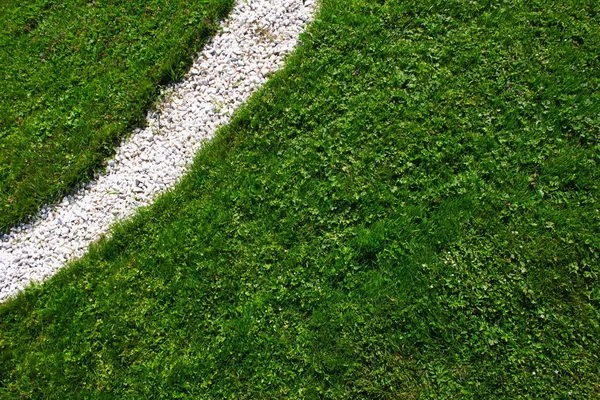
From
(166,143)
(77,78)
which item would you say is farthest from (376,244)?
(77,78)

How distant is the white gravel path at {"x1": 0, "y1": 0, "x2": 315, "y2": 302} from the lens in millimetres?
9250

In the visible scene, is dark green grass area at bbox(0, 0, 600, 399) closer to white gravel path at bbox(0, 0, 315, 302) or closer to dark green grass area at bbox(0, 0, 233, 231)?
white gravel path at bbox(0, 0, 315, 302)

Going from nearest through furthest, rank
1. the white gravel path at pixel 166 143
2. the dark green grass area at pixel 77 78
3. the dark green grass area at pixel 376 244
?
the dark green grass area at pixel 376 244 → the white gravel path at pixel 166 143 → the dark green grass area at pixel 77 78

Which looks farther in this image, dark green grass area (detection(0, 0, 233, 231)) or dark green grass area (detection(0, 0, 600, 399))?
dark green grass area (detection(0, 0, 233, 231))

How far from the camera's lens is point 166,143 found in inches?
386

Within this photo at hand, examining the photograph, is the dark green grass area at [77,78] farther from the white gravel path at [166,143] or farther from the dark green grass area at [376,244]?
the dark green grass area at [376,244]

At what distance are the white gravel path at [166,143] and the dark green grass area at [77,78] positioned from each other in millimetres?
344

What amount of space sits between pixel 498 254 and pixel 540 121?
253 cm

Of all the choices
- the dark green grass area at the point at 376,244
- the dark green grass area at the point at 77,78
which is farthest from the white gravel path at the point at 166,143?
the dark green grass area at the point at 376,244

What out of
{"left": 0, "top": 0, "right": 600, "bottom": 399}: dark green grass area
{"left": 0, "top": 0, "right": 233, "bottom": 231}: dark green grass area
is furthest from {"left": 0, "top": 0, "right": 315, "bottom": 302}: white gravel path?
{"left": 0, "top": 0, "right": 600, "bottom": 399}: dark green grass area

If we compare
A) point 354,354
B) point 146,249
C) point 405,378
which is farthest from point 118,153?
point 405,378

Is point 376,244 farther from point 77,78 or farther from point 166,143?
point 77,78

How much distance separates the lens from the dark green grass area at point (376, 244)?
22.4 ft

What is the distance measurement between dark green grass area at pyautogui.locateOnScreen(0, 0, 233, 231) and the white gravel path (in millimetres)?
344
